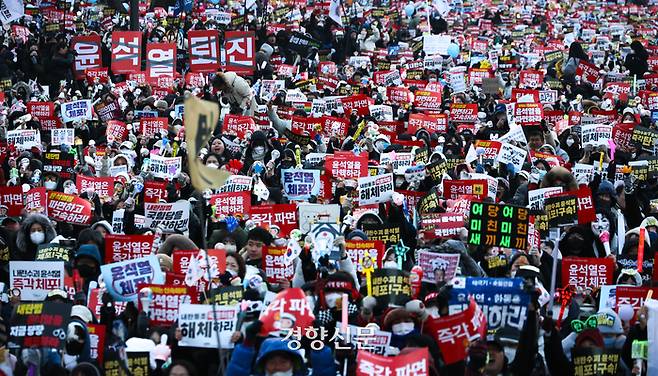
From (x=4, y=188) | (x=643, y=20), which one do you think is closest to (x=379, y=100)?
(x=4, y=188)

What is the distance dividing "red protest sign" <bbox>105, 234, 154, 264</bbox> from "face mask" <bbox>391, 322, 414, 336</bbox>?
3565 millimetres

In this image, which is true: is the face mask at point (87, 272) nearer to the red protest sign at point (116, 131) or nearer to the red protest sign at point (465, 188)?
the red protest sign at point (465, 188)

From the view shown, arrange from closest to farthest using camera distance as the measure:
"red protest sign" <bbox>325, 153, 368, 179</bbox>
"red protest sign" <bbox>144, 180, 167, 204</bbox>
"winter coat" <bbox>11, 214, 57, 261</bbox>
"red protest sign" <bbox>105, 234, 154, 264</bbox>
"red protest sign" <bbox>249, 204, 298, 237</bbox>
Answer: "red protest sign" <bbox>105, 234, 154, 264</bbox> < "winter coat" <bbox>11, 214, 57, 261</bbox> < "red protest sign" <bbox>249, 204, 298, 237</bbox> < "red protest sign" <bbox>144, 180, 167, 204</bbox> < "red protest sign" <bbox>325, 153, 368, 179</bbox>

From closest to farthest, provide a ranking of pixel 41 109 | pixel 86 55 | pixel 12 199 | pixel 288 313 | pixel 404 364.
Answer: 1. pixel 404 364
2. pixel 288 313
3. pixel 12 199
4. pixel 41 109
5. pixel 86 55

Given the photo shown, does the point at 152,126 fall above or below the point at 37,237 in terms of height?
above

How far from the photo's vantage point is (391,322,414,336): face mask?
9453 millimetres

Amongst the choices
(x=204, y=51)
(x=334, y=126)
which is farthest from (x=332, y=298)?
(x=204, y=51)

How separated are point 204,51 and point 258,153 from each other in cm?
827

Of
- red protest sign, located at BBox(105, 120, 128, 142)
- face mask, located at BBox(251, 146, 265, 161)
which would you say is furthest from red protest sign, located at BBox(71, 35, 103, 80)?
face mask, located at BBox(251, 146, 265, 161)

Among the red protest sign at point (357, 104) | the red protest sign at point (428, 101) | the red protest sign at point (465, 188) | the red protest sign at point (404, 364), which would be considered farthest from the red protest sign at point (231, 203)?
the red protest sign at point (428, 101)

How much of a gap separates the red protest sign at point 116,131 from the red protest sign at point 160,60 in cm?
513

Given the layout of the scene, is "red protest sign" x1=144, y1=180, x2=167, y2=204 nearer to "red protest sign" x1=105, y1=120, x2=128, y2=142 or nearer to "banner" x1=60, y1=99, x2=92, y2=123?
"red protest sign" x1=105, y1=120, x2=128, y2=142

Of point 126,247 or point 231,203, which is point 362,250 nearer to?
point 126,247

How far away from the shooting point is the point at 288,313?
9180 mm
